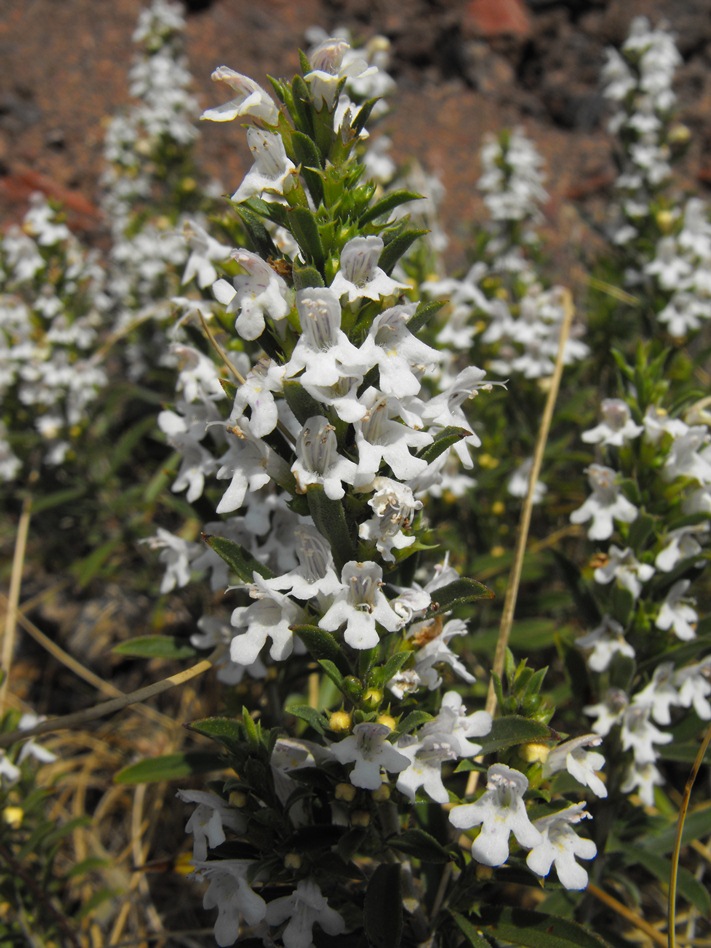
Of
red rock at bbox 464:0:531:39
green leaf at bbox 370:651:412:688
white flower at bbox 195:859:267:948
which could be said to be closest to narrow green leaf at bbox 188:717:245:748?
white flower at bbox 195:859:267:948

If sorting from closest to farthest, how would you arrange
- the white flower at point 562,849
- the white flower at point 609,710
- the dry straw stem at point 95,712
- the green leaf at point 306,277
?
the green leaf at point 306,277 < the white flower at point 562,849 < the dry straw stem at point 95,712 < the white flower at point 609,710

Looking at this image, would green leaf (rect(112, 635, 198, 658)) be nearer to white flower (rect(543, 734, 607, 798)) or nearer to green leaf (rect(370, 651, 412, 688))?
green leaf (rect(370, 651, 412, 688))

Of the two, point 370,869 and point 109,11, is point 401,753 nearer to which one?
point 370,869

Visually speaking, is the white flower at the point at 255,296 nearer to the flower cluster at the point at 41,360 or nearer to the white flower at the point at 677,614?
the white flower at the point at 677,614

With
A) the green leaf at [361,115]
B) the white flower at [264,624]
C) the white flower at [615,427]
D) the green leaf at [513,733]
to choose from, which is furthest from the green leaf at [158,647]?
the green leaf at [361,115]

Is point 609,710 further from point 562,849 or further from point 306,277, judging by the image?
point 306,277

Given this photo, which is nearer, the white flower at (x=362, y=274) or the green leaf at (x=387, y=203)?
the white flower at (x=362, y=274)
